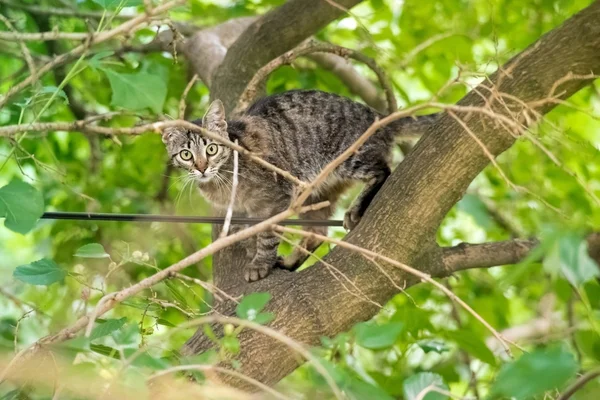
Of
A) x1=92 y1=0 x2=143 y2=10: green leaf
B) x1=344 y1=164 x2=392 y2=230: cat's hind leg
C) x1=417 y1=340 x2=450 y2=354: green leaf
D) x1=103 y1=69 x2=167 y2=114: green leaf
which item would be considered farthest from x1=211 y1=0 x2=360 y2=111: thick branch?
x1=103 y1=69 x2=167 y2=114: green leaf

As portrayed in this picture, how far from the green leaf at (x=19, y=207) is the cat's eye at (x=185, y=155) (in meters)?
2.07

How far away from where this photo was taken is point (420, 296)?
13.7ft

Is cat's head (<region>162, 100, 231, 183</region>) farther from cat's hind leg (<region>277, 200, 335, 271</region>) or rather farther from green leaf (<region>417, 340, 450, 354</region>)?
green leaf (<region>417, 340, 450, 354</region>)

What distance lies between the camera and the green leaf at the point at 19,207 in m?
1.72

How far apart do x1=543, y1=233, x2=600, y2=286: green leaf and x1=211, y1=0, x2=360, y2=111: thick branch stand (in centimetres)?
292

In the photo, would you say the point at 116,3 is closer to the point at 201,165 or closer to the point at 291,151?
the point at 201,165

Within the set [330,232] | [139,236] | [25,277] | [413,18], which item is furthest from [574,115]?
[25,277]

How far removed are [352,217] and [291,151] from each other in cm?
60

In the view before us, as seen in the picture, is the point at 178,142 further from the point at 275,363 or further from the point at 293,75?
the point at 275,363

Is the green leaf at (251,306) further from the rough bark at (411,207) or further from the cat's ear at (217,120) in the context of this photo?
the cat's ear at (217,120)

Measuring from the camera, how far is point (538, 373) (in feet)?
3.88

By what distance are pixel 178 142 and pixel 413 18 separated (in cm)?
174

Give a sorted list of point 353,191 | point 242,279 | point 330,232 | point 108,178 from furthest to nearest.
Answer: point 108,178 → point 330,232 → point 353,191 → point 242,279

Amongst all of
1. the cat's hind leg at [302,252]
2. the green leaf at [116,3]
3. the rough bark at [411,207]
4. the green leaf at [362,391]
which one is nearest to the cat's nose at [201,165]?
the cat's hind leg at [302,252]
